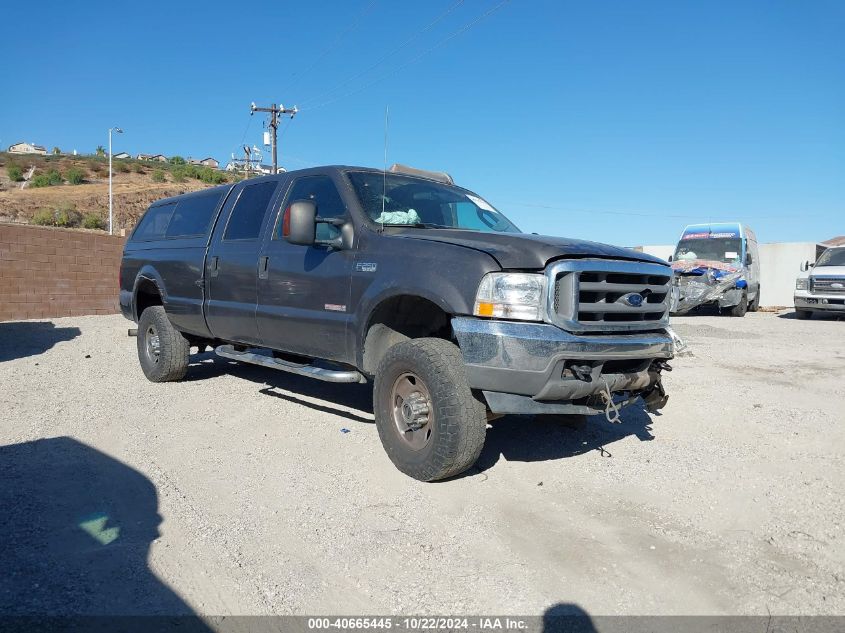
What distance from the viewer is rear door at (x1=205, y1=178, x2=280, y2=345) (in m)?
5.24

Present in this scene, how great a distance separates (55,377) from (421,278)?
5.42 meters

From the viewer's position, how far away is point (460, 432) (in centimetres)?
346

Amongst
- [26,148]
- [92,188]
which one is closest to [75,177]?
[92,188]

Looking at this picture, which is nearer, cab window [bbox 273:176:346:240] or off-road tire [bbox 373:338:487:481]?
off-road tire [bbox 373:338:487:481]

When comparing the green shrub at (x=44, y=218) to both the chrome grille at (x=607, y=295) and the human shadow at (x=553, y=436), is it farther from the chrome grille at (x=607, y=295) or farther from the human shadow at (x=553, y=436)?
the chrome grille at (x=607, y=295)

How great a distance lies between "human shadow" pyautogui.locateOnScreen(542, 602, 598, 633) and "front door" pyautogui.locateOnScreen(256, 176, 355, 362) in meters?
2.38

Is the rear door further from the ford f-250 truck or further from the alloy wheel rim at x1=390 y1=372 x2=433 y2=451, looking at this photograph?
the alloy wheel rim at x1=390 y1=372 x2=433 y2=451

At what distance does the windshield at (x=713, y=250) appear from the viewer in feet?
53.7

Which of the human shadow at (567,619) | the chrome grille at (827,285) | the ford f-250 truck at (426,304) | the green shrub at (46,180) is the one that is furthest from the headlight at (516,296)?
the green shrub at (46,180)

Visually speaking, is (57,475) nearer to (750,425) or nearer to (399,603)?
(399,603)

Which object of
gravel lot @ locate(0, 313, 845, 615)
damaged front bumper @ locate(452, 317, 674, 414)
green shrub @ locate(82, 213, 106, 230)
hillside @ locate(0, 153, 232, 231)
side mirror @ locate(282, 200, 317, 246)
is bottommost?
gravel lot @ locate(0, 313, 845, 615)

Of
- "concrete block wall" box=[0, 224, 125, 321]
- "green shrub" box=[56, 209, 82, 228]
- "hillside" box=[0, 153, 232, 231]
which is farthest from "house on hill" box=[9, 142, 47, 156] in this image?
"concrete block wall" box=[0, 224, 125, 321]

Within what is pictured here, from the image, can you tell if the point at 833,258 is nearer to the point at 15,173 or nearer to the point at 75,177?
the point at 75,177

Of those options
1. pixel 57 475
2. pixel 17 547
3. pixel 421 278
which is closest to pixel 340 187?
pixel 421 278
